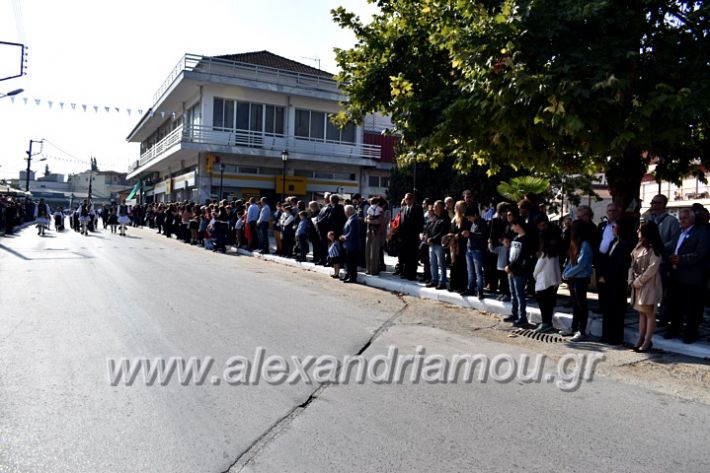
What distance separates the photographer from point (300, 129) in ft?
115

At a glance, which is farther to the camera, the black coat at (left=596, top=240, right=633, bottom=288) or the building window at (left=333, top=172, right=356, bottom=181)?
the building window at (left=333, top=172, right=356, bottom=181)

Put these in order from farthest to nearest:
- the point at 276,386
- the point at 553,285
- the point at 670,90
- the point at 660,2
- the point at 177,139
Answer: the point at 177,139 < the point at 660,2 < the point at 553,285 < the point at 670,90 < the point at 276,386

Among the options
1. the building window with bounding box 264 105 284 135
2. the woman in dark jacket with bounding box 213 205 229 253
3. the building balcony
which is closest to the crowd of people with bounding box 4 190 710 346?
the woman in dark jacket with bounding box 213 205 229 253

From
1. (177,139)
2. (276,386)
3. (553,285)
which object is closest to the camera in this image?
(276,386)

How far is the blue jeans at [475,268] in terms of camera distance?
995cm

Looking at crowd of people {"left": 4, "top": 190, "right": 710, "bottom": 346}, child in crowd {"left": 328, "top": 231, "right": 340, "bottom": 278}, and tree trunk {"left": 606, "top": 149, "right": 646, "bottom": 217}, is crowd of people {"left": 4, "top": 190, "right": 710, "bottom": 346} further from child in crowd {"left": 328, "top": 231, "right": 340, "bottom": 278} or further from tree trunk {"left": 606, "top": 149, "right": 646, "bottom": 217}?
tree trunk {"left": 606, "top": 149, "right": 646, "bottom": 217}

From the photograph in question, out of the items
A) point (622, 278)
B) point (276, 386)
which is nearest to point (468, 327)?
point (622, 278)

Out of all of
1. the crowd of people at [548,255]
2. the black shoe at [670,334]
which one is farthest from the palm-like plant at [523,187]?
the black shoe at [670,334]

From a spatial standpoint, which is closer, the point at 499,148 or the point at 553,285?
the point at 553,285

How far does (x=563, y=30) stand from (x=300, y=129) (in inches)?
1103

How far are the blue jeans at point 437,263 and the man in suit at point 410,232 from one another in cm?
93

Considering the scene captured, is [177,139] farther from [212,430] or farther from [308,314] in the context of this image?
[212,430]

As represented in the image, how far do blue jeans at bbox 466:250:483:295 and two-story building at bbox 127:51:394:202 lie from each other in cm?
2143

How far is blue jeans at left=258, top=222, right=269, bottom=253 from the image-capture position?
18.8 metres
